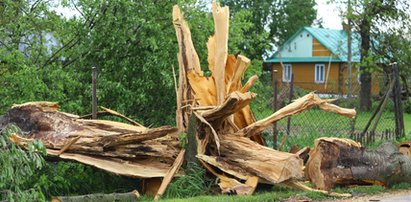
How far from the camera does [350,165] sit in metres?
8.91

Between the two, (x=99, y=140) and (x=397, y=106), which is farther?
(x=397, y=106)

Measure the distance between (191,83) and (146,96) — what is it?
2.19 meters

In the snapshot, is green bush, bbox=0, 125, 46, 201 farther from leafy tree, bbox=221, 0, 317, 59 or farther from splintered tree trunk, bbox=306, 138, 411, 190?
leafy tree, bbox=221, 0, 317, 59

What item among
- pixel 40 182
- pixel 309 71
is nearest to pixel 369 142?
pixel 40 182

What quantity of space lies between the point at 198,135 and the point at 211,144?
10.4 inches

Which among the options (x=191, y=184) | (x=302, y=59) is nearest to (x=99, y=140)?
(x=191, y=184)

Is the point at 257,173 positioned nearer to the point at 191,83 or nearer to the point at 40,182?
the point at 191,83

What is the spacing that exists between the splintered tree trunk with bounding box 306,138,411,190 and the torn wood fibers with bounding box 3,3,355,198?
17.2 inches

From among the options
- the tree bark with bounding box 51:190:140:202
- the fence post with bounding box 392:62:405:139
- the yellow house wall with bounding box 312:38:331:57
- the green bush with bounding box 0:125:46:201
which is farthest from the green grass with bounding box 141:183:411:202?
the yellow house wall with bounding box 312:38:331:57

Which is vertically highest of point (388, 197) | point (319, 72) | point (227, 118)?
point (227, 118)

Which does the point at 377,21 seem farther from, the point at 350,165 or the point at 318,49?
the point at 318,49

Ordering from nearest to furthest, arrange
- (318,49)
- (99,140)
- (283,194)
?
(99,140), (283,194), (318,49)

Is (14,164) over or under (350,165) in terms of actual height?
over

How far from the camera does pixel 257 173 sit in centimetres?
846
